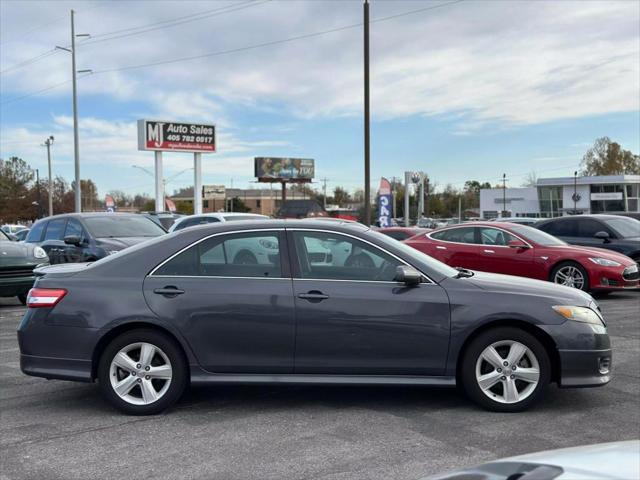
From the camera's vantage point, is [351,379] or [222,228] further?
[222,228]

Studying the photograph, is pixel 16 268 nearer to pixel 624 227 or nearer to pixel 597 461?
pixel 597 461

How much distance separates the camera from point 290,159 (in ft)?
295

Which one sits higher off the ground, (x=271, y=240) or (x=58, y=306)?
(x=271, y=240)

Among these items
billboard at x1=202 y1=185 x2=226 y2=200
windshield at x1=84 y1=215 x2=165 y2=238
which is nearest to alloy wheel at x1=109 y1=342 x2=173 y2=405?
windshield at x1=84 y1=215 x2=165 y2=238

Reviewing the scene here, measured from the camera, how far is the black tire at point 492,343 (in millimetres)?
5090

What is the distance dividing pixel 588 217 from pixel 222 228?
11.0m

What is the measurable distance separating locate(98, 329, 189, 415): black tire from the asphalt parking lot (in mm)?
88

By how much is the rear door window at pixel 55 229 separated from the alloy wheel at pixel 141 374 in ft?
28.3

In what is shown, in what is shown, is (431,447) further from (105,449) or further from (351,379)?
(105,449)

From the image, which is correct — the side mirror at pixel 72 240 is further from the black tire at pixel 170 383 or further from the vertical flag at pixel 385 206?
the vertical flag at pixel 385 206

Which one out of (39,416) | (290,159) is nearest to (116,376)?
(39,416)

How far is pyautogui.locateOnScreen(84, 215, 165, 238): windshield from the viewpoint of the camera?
12.6 metres

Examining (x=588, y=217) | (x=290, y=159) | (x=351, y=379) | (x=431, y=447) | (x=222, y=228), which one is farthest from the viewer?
(x=290, y=159)

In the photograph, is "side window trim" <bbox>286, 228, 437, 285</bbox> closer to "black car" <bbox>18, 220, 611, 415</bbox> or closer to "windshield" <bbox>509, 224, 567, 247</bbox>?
"black car" <bbox>18, 220, 611, 415</bbox>
